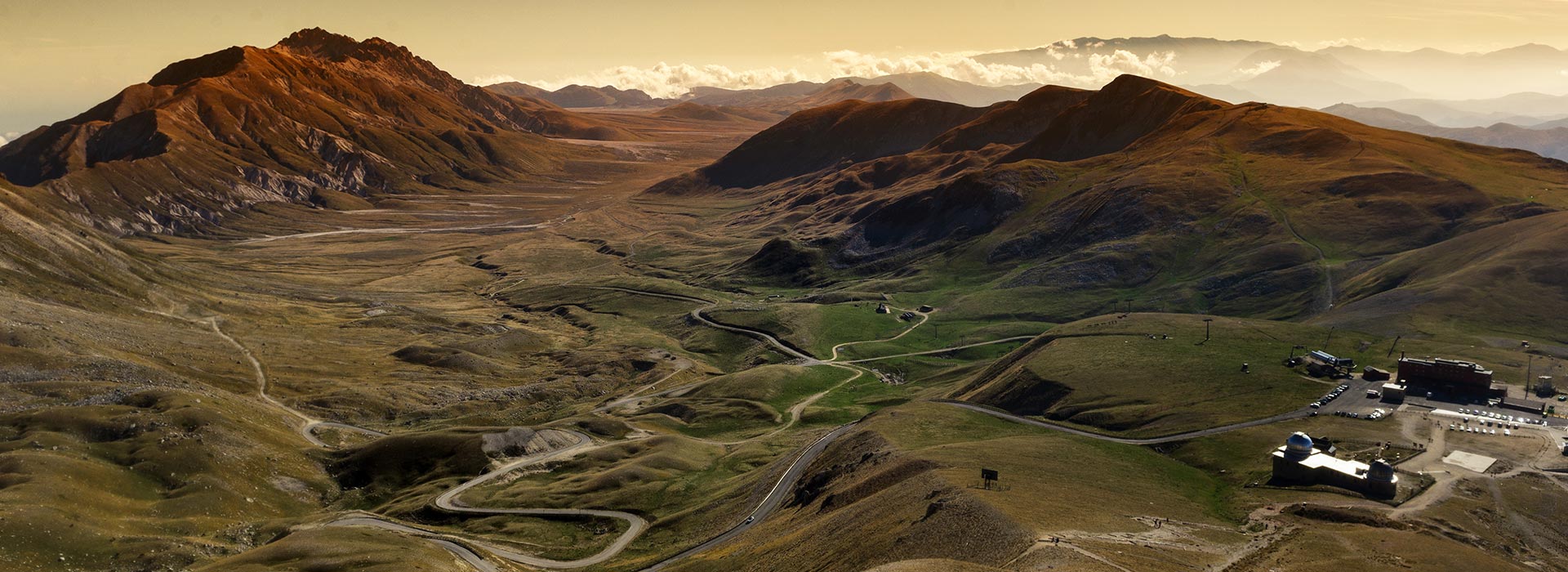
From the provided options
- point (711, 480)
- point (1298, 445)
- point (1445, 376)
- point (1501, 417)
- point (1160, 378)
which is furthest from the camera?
point (1160, 378)

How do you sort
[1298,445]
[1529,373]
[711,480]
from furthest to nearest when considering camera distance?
1. [711,480]
2. [1529,373]
3. [1298,445]

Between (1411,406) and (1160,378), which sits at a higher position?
(1411,406)

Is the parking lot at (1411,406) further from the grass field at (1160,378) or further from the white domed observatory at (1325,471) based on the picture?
the white domed observatory at (1325,471)

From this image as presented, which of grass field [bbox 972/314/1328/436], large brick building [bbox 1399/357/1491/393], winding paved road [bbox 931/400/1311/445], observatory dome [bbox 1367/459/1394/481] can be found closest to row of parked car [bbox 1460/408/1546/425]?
large brick building [bbox 1399/357/1491/393]

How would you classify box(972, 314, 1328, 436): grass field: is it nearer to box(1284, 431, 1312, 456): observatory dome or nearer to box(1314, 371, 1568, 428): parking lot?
box(1314, 371, 1568, 428): parking lot

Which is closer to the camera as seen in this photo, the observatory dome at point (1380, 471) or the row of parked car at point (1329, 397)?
the observatory dome at point (1380, 471)

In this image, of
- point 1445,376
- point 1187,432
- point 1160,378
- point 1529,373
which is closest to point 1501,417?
point 1445,376

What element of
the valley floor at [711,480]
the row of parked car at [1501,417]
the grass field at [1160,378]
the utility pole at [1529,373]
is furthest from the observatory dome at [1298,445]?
the utility pole at [1529,373]

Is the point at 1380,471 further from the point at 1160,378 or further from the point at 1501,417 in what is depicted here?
the point at 1160,378
